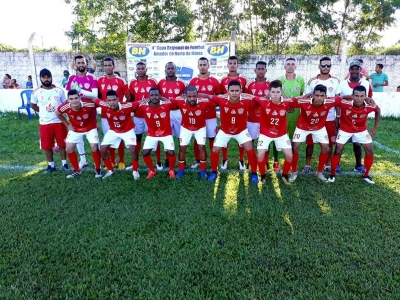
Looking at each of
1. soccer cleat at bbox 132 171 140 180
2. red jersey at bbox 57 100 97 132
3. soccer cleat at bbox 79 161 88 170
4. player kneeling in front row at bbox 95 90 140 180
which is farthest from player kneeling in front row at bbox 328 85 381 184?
soccer cleat at bbox 79 161 88 170

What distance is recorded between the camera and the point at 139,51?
11.3 meters

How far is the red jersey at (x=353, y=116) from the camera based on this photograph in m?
5.16

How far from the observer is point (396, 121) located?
10.5 metres

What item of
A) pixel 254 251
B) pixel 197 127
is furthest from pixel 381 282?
pixel 197 127

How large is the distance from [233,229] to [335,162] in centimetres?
253

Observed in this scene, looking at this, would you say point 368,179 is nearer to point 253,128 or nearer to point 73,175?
point 253,128

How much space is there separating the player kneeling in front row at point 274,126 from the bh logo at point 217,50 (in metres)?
6.23

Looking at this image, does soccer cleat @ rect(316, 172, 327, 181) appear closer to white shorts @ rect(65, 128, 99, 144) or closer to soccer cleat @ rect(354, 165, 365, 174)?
soccer cleat @ rect(354, 165, 365, 174)

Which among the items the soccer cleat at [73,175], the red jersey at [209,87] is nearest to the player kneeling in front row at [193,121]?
the red jersey at [209,87]

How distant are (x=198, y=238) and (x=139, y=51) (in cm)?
919

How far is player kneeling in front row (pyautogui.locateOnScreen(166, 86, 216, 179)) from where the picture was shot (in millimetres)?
5387

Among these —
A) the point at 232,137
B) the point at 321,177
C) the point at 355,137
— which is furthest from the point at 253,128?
the point at 355,137

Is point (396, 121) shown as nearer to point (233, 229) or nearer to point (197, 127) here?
point (197, 127)

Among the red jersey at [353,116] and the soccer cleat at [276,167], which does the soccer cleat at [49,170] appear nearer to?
the soccer cleat at [276,167]
